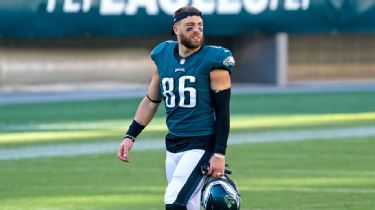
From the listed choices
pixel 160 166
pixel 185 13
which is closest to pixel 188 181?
pixel 185 13

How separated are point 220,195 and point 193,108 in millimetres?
715

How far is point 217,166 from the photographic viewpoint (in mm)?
8883

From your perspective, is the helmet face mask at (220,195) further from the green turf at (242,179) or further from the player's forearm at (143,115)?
the green turf at (242,179)

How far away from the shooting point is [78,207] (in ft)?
40.3

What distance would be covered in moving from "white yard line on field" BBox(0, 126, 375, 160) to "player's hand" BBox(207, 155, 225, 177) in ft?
27.8

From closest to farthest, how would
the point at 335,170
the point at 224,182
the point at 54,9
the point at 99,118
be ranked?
the point at 224,182, the point at 335,170, the point at 99,118, the point at 54,9

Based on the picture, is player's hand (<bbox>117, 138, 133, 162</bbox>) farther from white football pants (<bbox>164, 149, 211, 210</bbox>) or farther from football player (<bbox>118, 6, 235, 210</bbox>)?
white football pants (<bbox>164, 149, 211, 210</bbox>)

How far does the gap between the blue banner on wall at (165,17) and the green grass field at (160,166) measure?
4.97 meters

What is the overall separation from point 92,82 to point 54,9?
8.38ft

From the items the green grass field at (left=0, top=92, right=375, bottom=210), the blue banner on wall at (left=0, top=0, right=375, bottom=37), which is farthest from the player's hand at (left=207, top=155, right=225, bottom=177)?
the blue banner on wall at (left=0, top=0, right=375, bottom=37)

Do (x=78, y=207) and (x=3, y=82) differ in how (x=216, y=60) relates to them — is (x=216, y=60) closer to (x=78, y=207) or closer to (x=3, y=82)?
(x=78, y=207)

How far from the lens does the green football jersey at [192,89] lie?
9.08 m

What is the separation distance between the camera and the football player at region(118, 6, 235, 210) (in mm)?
8977

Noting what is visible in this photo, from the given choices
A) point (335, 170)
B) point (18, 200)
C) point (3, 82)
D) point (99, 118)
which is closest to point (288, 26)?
point (3, 82)
